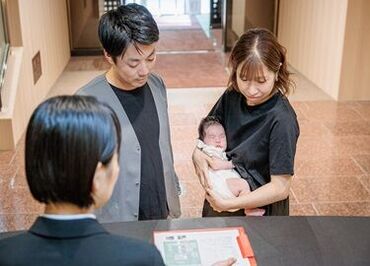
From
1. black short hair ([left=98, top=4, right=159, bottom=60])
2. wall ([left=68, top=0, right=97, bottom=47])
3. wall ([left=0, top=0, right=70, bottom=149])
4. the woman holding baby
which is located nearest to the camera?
black short hair ([left=98, top=4, right=159, bottom=60])

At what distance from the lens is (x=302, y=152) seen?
13.3 ft

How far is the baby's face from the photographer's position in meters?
1.98

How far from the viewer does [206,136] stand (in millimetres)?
2014

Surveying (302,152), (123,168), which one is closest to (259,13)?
(302,152)

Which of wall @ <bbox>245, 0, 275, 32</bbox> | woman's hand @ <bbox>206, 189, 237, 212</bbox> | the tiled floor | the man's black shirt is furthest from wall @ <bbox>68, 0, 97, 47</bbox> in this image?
woman's hand @ <bbox>206, 189, 237, 212</bbox>

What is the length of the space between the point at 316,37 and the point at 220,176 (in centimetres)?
412

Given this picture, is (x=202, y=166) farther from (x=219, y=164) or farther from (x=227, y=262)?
(x=227, y=262)

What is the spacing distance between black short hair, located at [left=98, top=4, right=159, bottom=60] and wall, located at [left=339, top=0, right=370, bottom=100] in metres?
3.67

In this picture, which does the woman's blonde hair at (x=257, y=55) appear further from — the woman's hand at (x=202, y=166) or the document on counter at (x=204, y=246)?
the document on counter at (x=204, y=246)

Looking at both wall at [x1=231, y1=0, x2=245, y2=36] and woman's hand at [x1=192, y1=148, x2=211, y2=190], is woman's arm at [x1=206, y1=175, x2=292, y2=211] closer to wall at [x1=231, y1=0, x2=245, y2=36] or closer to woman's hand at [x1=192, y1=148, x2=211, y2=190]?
woman's hand at [x1=192, y1=148, x2=211, y2=190]

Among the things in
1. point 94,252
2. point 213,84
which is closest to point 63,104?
point 94,252

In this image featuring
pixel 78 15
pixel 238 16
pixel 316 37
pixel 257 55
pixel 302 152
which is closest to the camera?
pixel 257 55

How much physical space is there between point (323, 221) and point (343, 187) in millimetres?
1878

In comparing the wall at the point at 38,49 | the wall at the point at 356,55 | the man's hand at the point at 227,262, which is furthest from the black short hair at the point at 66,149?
the wall at the point at 356,55
